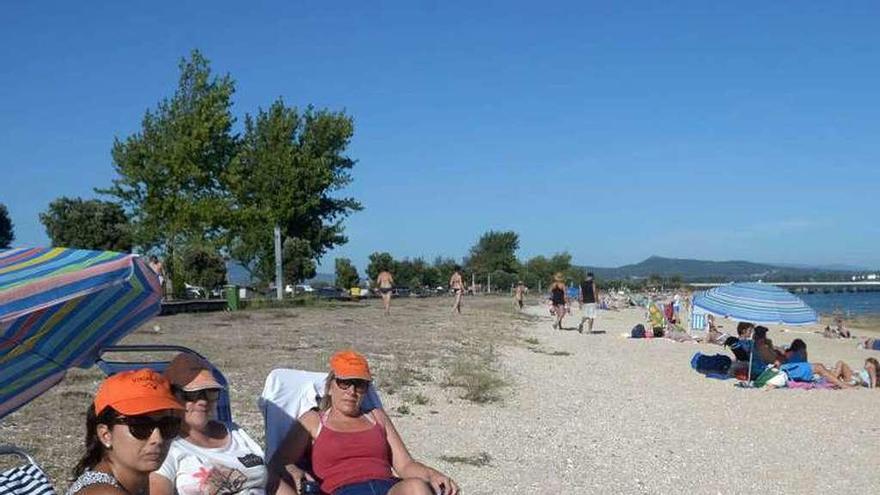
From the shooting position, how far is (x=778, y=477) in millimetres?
7152

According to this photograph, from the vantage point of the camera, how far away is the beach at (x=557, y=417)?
6832mm

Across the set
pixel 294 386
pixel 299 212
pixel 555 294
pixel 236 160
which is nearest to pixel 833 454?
pixel 294 386

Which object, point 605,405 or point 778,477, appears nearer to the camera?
point 778,477

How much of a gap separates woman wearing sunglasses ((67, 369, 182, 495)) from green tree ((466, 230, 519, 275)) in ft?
246

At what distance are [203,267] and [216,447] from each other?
2521 centimetres

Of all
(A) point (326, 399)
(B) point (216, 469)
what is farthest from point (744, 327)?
(B) point (216, 469)

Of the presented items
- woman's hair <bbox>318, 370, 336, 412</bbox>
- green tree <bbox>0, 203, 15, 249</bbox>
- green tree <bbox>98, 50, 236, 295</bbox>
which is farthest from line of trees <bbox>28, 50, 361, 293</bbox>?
woman's hair <bbox>318, 370, 336, 412</bbox>

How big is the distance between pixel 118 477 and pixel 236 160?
25.2 meters

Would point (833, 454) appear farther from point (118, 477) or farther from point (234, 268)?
point (234, 268)

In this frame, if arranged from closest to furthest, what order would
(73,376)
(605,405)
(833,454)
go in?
(833,454)
(73,376)
(605,405)

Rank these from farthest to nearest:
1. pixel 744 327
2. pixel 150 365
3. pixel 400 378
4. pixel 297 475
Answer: pixel 744 327, pixel 400 378, pixel 297 475, pixel 150 365

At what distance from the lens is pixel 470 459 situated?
7.07 metres

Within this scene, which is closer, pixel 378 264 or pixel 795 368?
pixel 795 368

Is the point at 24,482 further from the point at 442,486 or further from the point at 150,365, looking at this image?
the point at 442,486
